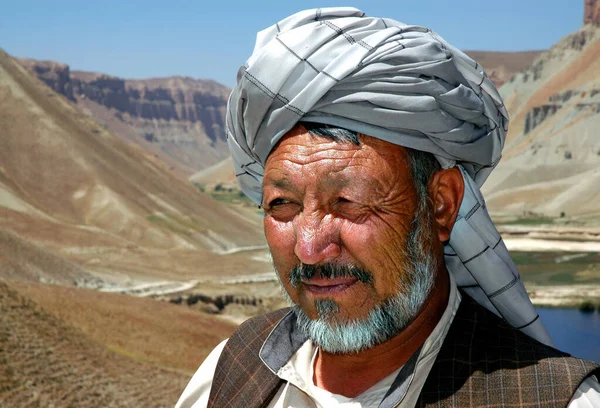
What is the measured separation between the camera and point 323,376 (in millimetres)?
1823

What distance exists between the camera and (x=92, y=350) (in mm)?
14070

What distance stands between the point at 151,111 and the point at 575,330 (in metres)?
175

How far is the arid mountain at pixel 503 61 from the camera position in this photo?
5285 inches

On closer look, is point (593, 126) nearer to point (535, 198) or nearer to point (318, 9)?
point (535, 198)

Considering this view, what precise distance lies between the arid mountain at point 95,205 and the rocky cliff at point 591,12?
193 feet

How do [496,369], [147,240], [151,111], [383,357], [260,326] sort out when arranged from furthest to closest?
1. [151,111]
2. [147,240]
3. [260,326]
4. [383,357]
5. [496,369]

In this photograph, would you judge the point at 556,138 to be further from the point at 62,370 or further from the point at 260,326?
the point at 260,326

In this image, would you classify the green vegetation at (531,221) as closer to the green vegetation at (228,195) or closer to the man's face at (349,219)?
the green vegetation at (228,195)

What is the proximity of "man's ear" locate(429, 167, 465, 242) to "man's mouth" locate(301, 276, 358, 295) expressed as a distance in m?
0.29

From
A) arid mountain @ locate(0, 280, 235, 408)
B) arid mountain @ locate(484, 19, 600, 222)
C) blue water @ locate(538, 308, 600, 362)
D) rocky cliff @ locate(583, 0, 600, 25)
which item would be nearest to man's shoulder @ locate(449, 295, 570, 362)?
arid mountain @ locate(0, 280, 235, 408)

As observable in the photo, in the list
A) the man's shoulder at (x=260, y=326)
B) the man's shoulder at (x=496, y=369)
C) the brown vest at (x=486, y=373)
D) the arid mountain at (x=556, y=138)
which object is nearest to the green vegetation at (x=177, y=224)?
the arid mountain at (x=556, y=138)

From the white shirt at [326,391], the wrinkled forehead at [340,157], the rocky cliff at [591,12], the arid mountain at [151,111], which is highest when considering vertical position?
the wrinkled forehead at [340,157]

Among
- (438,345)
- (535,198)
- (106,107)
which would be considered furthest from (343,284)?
(106,107)

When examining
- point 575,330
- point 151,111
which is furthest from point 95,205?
point 151,111
